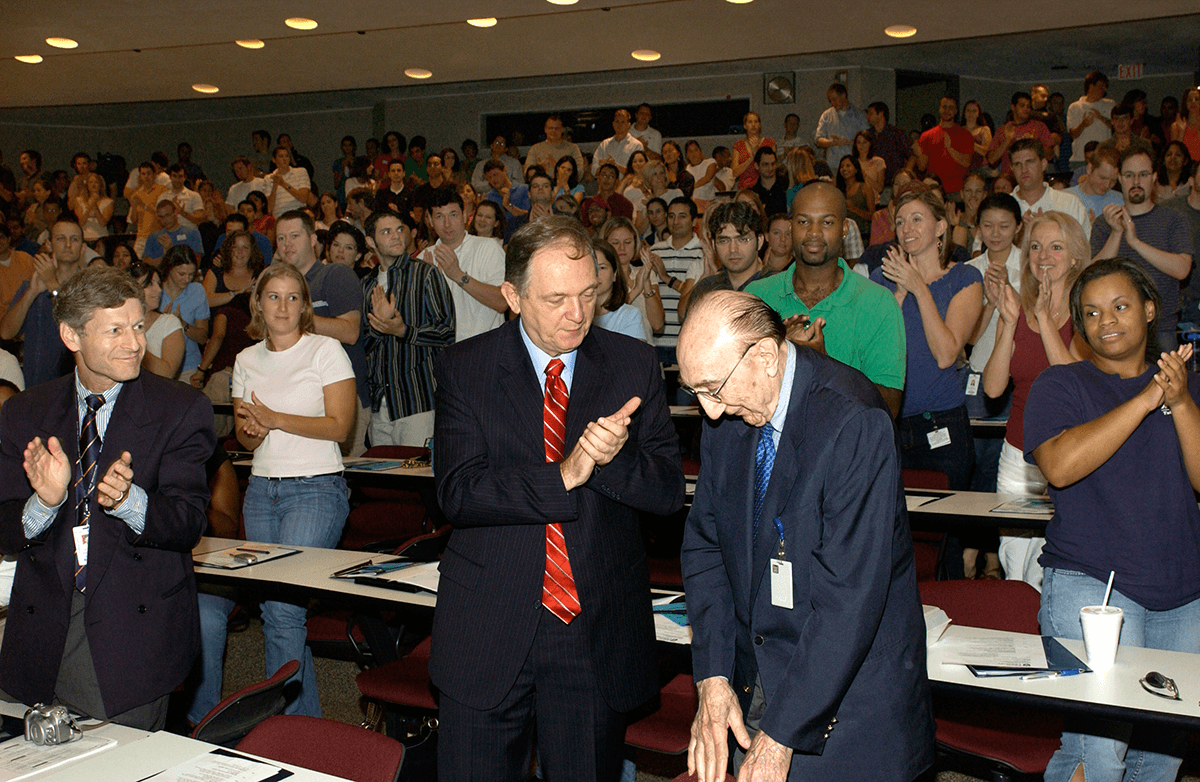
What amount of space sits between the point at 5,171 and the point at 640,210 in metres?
8.23

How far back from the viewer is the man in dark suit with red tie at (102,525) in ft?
7.61

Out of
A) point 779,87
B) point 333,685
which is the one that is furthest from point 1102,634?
point 779,87

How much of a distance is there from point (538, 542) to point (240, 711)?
80 cm

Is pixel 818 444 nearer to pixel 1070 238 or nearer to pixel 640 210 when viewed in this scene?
pixel 1070 238

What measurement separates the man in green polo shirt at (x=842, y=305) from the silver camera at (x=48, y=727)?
8.13ft

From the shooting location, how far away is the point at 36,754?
2.01m

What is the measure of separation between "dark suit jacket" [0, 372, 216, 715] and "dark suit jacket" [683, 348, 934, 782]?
132cm

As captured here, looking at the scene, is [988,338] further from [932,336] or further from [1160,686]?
[1160,686]

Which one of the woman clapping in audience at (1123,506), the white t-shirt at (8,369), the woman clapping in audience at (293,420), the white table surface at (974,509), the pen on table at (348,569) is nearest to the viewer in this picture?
the woman clapping in audience at (1123,506)

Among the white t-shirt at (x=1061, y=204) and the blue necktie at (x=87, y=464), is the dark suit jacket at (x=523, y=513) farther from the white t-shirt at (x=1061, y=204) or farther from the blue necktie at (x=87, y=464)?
the white t-shirt at (x=1061, y=204)

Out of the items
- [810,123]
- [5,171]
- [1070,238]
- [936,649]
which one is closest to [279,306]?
[936,649]

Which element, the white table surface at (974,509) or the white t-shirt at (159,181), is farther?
the white t-shirt at (159,181)

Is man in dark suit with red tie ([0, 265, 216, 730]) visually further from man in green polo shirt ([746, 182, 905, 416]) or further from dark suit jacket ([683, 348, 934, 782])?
man in green polo shirt ([746, 182, 905, 416])

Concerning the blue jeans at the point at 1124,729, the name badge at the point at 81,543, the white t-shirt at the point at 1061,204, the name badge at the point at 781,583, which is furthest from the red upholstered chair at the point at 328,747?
the white t-shirt at the point at 1061,204
